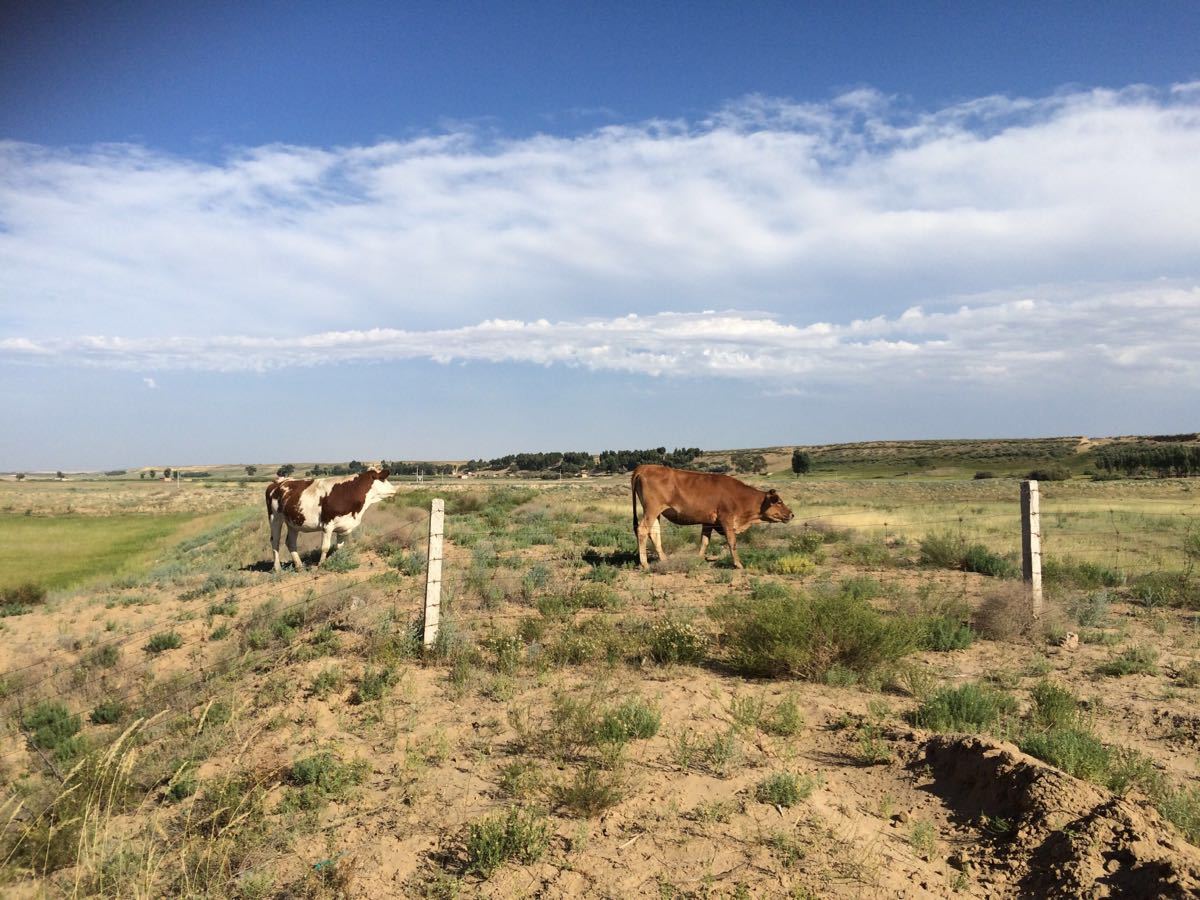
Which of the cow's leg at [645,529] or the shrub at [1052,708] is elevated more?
the cow's leg at [645,529]

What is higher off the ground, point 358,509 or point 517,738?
point 358,509

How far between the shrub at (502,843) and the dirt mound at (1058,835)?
2.28 m

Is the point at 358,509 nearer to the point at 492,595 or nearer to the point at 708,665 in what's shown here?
the point at 492,595

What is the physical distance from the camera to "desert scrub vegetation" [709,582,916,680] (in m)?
7.33

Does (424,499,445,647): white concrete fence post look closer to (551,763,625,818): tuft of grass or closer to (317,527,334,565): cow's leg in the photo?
(551,763,625,818): tuft of grass

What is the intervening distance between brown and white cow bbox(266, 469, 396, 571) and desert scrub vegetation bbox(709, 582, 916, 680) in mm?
9935

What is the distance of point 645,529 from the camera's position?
14453mm

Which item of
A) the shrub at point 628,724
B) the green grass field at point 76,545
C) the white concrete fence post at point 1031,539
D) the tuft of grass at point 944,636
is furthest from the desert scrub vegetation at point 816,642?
the green grass field at point 76,545

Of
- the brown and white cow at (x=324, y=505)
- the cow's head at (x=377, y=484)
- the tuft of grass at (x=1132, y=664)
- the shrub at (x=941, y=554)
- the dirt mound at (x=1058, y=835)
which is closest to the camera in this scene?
the dirt mound at (x=1058, y=835)

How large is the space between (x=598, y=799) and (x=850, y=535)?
16.8 m

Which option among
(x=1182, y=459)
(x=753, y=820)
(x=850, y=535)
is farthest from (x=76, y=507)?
(x=1182, y=459)

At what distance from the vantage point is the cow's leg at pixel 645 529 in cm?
1406

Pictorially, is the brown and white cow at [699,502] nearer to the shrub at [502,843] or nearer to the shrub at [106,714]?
the shrub at [106,714]

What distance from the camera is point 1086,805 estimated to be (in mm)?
4113
